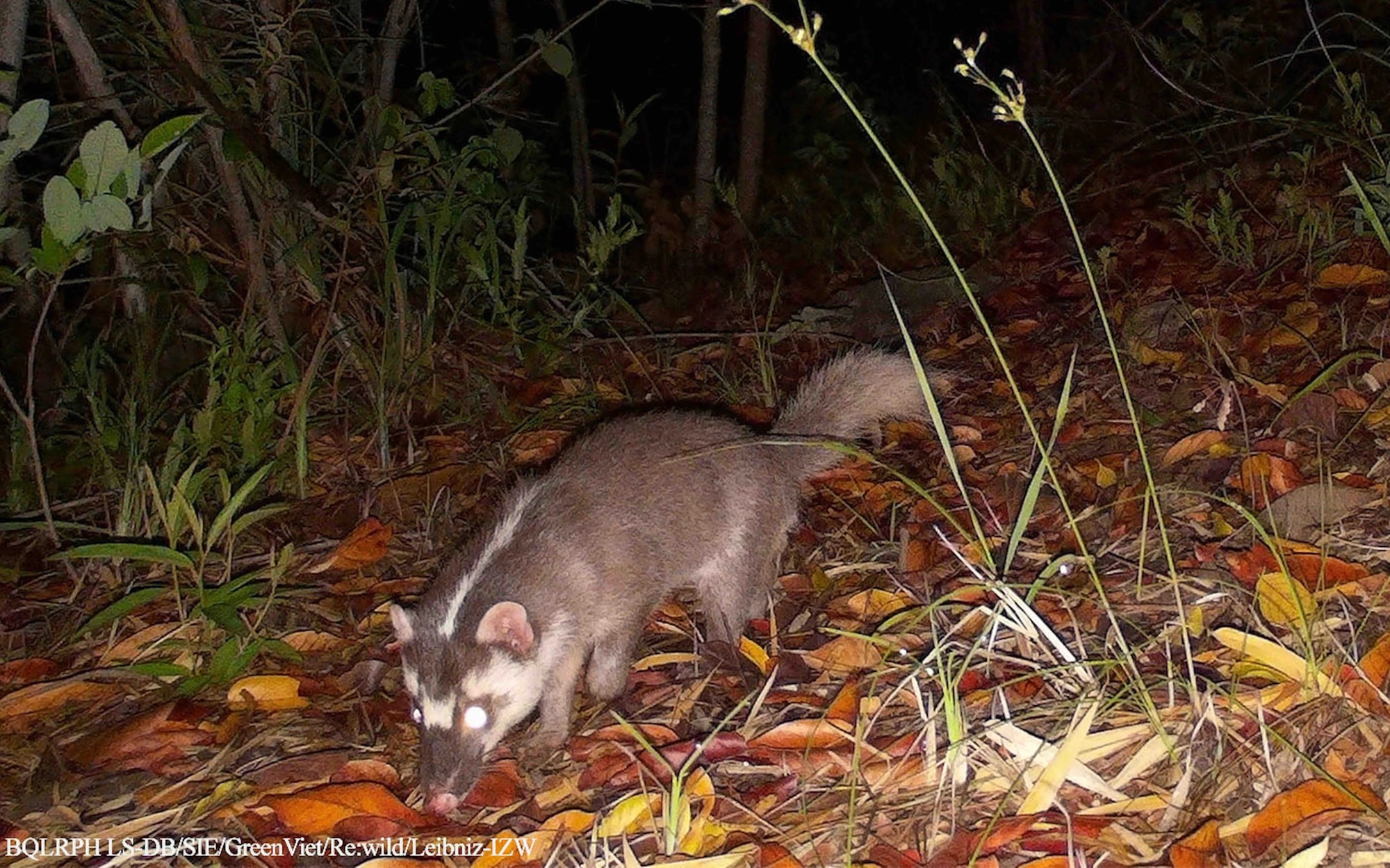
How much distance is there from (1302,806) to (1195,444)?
1897 millimetres

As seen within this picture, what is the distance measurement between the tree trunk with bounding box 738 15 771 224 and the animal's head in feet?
16.7

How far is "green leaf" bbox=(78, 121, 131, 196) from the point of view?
11.7 ft

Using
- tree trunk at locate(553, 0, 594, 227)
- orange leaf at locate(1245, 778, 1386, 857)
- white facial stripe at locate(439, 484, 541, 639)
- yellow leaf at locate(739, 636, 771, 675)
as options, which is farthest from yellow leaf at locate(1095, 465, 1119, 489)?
tree trunk at locate(553, 0, 594, 227)

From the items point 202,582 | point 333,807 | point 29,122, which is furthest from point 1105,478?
point 29,122

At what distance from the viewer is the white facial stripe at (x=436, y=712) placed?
3336 millimetres

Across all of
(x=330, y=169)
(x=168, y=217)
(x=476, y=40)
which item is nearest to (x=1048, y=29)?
(x=476, y=40)

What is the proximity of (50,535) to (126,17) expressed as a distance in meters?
2.53

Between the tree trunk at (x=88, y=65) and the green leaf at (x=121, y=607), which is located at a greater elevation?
the tree trunk at (x=88, y=65)

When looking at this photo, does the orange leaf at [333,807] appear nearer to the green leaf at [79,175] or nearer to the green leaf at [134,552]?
the green leaf at [134,552]

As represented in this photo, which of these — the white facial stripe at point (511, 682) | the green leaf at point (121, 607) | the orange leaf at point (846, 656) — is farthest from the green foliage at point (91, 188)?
the orange leaf at point (846, 656)

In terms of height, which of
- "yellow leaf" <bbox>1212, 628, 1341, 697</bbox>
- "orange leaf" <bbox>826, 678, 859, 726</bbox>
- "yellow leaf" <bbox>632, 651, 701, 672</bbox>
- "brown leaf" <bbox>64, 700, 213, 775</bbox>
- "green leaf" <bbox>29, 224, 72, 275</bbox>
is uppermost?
"green leaf" <bbox>29, 224, 72, 275</bbox>

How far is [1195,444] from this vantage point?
3.94 meters

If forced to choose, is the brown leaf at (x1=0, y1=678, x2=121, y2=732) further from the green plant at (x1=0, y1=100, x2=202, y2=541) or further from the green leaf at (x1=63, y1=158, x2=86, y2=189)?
the green leaf at (x1=63, y1=158, x2=86, y2=189)

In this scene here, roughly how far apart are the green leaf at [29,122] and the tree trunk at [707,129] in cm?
471
